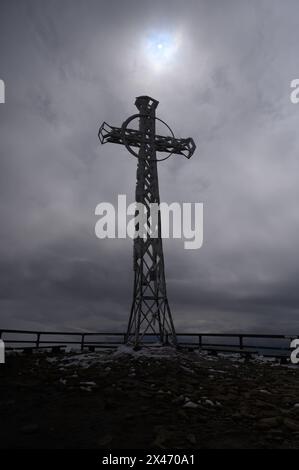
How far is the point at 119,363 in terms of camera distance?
1211 cm

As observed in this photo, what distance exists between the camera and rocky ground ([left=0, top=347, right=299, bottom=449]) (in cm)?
540

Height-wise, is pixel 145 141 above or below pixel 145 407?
above

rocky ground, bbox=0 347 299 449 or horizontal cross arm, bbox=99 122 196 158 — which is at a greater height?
horizontal cross arm, bbox=99 122 196 158

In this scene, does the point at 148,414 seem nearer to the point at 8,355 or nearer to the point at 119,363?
the point at 119,363

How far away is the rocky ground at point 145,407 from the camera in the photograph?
17.7ft

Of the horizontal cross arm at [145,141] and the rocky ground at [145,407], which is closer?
the rocky ground at [145,407]

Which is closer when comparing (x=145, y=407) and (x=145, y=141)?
Answer: (x=145, y=407)

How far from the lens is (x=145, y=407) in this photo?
7027 mm

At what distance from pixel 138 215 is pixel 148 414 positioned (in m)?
11.1

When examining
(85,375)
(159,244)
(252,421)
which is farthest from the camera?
(159,244)

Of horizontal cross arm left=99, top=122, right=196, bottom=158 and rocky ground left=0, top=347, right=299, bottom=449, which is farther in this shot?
horizontal cross arm left=99, top=122, right=196, bottom=158

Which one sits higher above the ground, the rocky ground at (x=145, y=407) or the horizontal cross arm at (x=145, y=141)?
the horizontal cross arm at (x=145, y=141)
